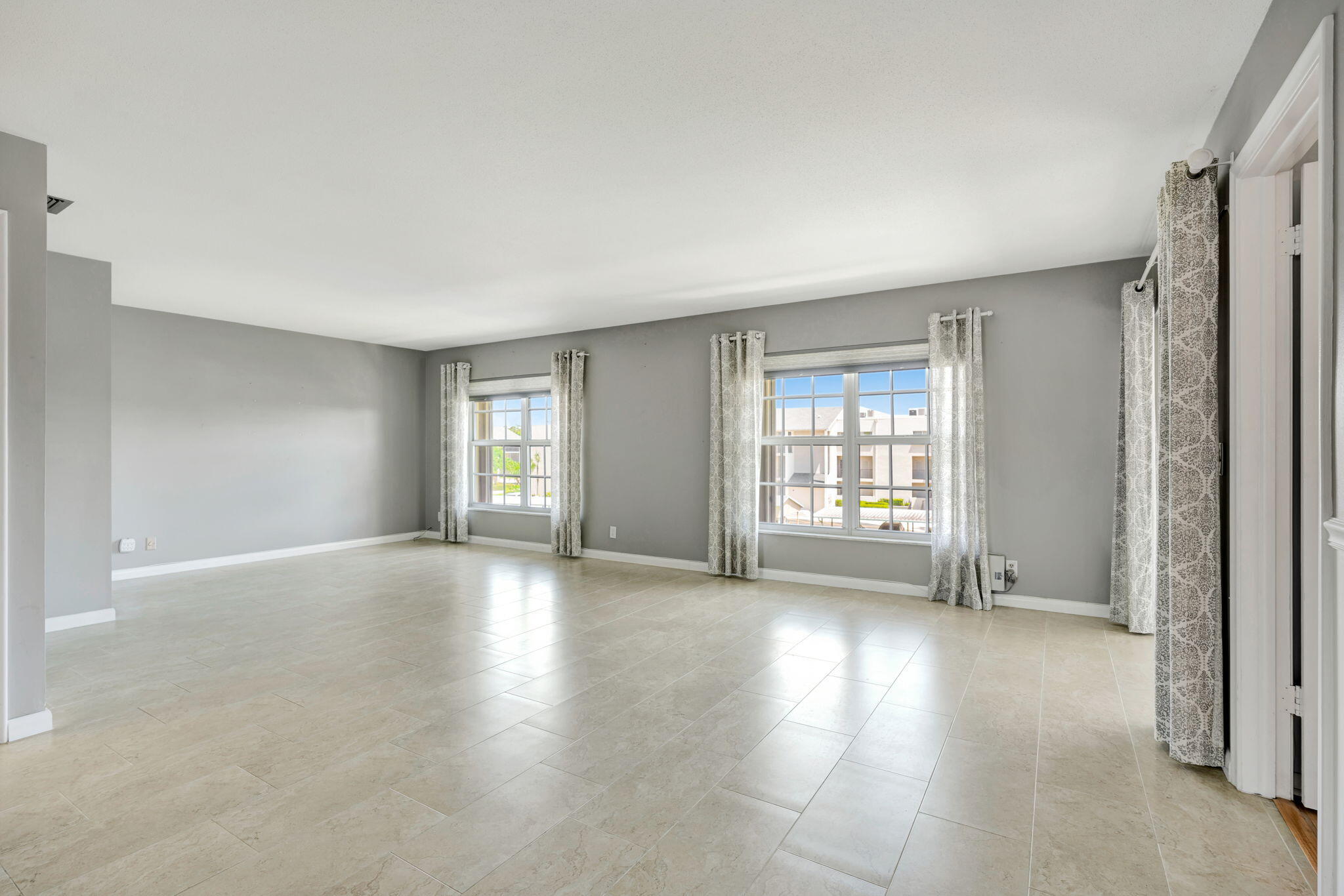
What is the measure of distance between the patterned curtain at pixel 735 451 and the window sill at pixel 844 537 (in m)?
0.22

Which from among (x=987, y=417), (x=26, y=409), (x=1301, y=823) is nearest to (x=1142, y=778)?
(x=1301, y=823)

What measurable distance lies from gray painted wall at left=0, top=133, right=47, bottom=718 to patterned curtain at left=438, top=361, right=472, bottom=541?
17.8 feet

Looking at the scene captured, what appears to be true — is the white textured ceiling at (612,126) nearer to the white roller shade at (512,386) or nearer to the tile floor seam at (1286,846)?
the tile floor seam at (1286,846)

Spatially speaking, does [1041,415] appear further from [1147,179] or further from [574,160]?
[574,160]

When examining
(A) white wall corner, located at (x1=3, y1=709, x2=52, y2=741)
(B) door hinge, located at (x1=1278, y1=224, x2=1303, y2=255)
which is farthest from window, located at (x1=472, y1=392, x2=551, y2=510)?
(B) door hinge, located at (x1=1278, y1=224, x2=1303, y2=255)

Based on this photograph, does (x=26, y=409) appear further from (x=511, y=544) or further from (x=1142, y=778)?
(x=511, y=544)

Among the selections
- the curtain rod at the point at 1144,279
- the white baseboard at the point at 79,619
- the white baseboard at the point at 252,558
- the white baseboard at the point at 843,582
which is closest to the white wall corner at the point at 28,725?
the white baseboard at the point at 79,619

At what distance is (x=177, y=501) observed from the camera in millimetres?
6289

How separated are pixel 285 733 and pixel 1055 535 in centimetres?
500

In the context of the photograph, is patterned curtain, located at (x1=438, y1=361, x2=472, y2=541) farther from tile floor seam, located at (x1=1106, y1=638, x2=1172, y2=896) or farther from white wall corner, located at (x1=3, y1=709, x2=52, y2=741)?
tile floor seam, located at (x1=1106, y1=638, x2=1172, y2=896)

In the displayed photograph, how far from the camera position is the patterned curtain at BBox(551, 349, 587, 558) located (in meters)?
7.16

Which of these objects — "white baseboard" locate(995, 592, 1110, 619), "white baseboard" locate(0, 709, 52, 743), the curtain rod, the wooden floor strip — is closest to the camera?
the wooden floor strip

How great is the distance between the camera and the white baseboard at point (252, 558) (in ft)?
19.6

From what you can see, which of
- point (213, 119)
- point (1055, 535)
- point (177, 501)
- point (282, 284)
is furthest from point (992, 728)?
point (177, 501)
